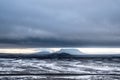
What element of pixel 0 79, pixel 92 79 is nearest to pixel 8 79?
pixel 0 79

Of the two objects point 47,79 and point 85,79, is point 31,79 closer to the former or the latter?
point 47,79

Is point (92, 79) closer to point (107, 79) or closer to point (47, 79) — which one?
point (107, 79)

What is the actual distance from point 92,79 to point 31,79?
647cm

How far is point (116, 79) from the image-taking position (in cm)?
2741

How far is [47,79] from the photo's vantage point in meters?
27.7

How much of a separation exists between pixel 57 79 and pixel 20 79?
13.0 ft

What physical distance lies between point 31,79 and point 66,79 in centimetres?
372

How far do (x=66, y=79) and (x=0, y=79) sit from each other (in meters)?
6.89

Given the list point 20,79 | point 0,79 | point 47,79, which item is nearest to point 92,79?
point 47,79

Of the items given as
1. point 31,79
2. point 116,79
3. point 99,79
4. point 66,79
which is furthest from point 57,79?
point 116,79

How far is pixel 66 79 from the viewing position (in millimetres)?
27219

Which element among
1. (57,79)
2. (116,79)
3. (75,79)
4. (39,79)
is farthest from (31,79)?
(116,79)

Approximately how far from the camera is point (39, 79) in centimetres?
2709

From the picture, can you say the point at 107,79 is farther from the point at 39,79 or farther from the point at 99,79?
the point at 39,79
